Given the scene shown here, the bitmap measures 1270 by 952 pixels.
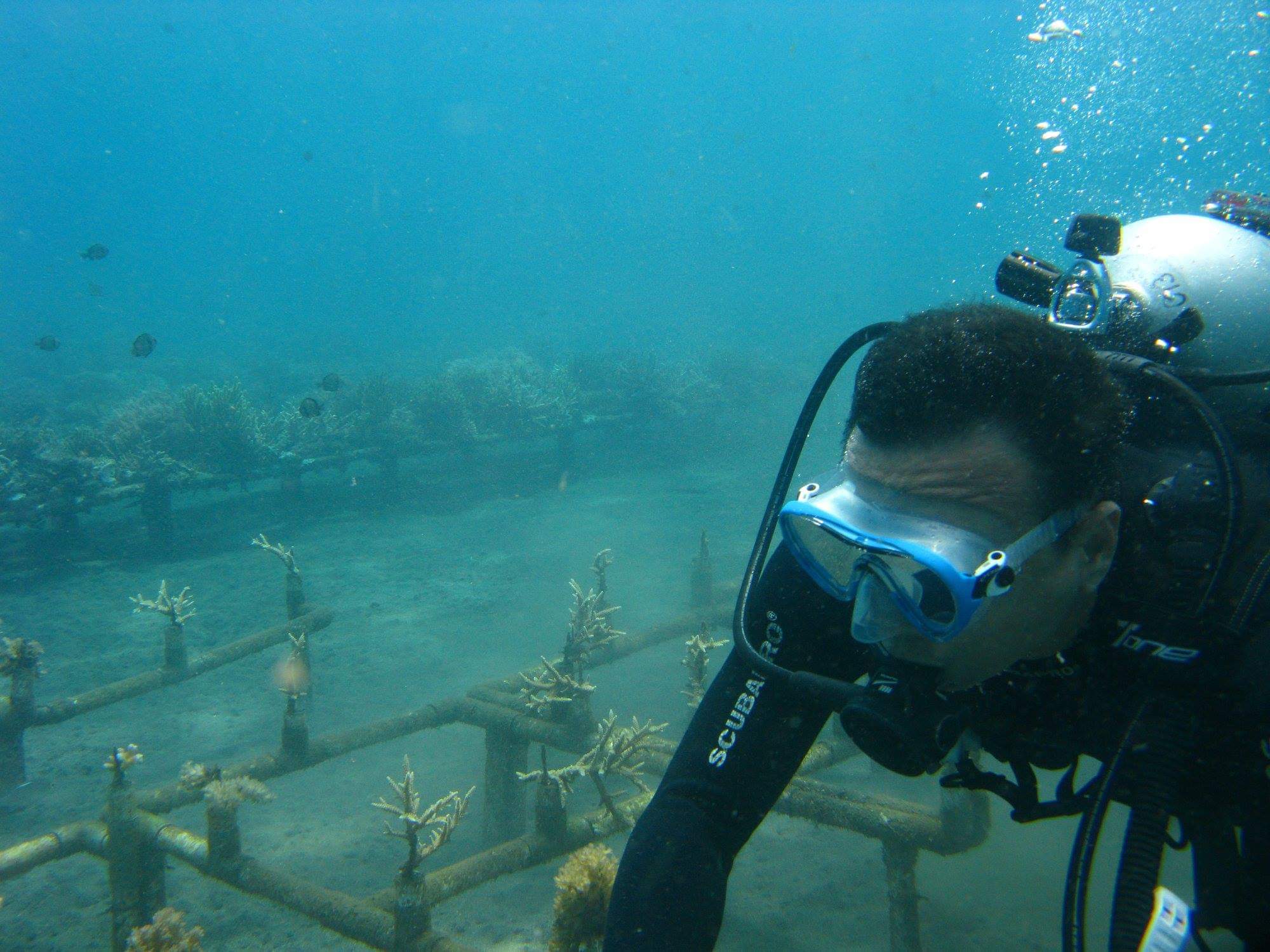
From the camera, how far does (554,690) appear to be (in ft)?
18.2

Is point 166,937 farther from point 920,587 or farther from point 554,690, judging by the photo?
point 920,587

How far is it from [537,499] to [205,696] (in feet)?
25.8

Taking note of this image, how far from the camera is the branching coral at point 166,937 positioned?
3.37 meters

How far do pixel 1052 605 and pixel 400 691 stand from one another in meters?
8.40

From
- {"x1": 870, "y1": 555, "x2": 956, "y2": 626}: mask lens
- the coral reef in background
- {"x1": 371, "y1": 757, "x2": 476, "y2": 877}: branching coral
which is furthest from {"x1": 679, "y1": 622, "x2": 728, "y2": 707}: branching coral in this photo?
the coral reef in background

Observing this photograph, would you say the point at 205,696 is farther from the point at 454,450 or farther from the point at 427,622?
the point at 454,450

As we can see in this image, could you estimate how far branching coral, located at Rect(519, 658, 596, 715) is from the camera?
5.44 m

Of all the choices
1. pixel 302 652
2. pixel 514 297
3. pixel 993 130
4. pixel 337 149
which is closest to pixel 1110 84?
pixel 514 297

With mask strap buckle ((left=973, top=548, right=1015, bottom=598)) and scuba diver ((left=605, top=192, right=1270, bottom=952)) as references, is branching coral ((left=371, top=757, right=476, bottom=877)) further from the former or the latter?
mask strap buckle ((left=973, top=548, right=1015, bottom=598))

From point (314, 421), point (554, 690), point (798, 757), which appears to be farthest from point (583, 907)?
point (314, 421)

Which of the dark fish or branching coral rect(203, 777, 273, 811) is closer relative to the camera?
branching coral rect(203, 777, 273, 811)

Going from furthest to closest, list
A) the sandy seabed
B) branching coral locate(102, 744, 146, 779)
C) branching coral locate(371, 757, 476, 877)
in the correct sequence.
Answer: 1. the sandy seabed
2. branching coral locate(102, 744, 146, 779)
3. branching coral locate(371, 757, 476, 877)

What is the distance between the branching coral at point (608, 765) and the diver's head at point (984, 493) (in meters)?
2.96

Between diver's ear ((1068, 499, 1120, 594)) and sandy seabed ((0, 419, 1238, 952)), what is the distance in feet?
13.8
